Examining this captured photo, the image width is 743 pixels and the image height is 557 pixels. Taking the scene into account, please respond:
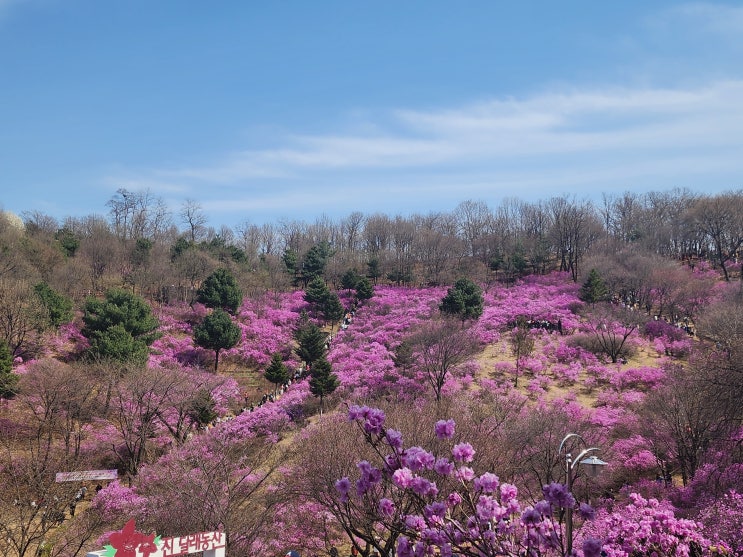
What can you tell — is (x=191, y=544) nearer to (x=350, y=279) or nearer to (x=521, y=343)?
(x=521, y=343)

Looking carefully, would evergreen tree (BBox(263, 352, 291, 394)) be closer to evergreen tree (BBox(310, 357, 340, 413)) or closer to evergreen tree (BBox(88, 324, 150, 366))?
evergreen tree (BBox(310, 357, 340, 413))

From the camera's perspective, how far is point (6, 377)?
21.1 metres

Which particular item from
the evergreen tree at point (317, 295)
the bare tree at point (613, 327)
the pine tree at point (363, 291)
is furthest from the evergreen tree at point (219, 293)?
the bare tree at point (613, 327)

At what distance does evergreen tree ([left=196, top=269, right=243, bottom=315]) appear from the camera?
38.4 meters

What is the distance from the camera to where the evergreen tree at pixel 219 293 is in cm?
3841

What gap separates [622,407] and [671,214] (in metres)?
48.4

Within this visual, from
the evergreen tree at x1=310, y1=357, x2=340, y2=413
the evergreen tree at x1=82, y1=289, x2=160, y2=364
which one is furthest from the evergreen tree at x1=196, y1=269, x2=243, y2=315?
the evergreen tree at x1=310, y1=357, x2=340, y2=413

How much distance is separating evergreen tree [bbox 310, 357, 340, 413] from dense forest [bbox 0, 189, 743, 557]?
13 cm

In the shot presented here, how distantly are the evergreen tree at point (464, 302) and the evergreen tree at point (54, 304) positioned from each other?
2515 cm

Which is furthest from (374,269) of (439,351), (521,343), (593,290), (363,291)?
(439,351)

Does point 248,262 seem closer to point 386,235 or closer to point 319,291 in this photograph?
point 319,291

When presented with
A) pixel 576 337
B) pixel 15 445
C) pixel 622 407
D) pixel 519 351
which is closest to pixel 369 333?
pixel 519 351

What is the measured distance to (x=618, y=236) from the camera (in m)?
61.3

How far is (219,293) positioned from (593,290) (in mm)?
29580
